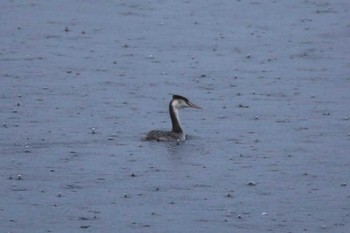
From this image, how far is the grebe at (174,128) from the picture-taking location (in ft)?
74.8

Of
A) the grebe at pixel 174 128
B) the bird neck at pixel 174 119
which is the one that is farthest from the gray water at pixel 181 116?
the bird neck at pixel 174 119

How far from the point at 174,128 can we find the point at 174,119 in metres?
0.25

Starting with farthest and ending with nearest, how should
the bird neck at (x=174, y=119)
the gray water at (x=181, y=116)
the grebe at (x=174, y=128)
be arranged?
the bird neck at (x=174, y=119), the grebe at (x=174, y=128), the gray water at (x=181, y=116)

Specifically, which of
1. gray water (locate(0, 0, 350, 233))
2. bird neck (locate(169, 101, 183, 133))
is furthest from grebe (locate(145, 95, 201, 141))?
gray water (locate(0, 0, 350, 233))

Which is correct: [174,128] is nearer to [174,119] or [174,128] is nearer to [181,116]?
[174,119]

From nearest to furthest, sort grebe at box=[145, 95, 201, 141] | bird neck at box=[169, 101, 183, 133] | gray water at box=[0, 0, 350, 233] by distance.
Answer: gray water at box=[0, 0, 350, 233], grebe at box=[145, 95, 201, 141], bird neck at box=[169, 101, 183, 133]

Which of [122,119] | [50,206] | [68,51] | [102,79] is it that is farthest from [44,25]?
[50,206]

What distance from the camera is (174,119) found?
2341 cm

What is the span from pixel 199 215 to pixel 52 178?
258 cm

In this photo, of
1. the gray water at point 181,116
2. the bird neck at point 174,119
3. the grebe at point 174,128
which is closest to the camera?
the gray water at point 181,116

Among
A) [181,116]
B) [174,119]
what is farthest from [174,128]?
[181,116]

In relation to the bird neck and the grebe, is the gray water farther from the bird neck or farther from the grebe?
the bird neck

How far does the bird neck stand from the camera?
75.9 feet

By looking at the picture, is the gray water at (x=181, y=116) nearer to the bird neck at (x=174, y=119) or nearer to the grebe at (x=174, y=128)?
the grebe at (x=174, y=128)
